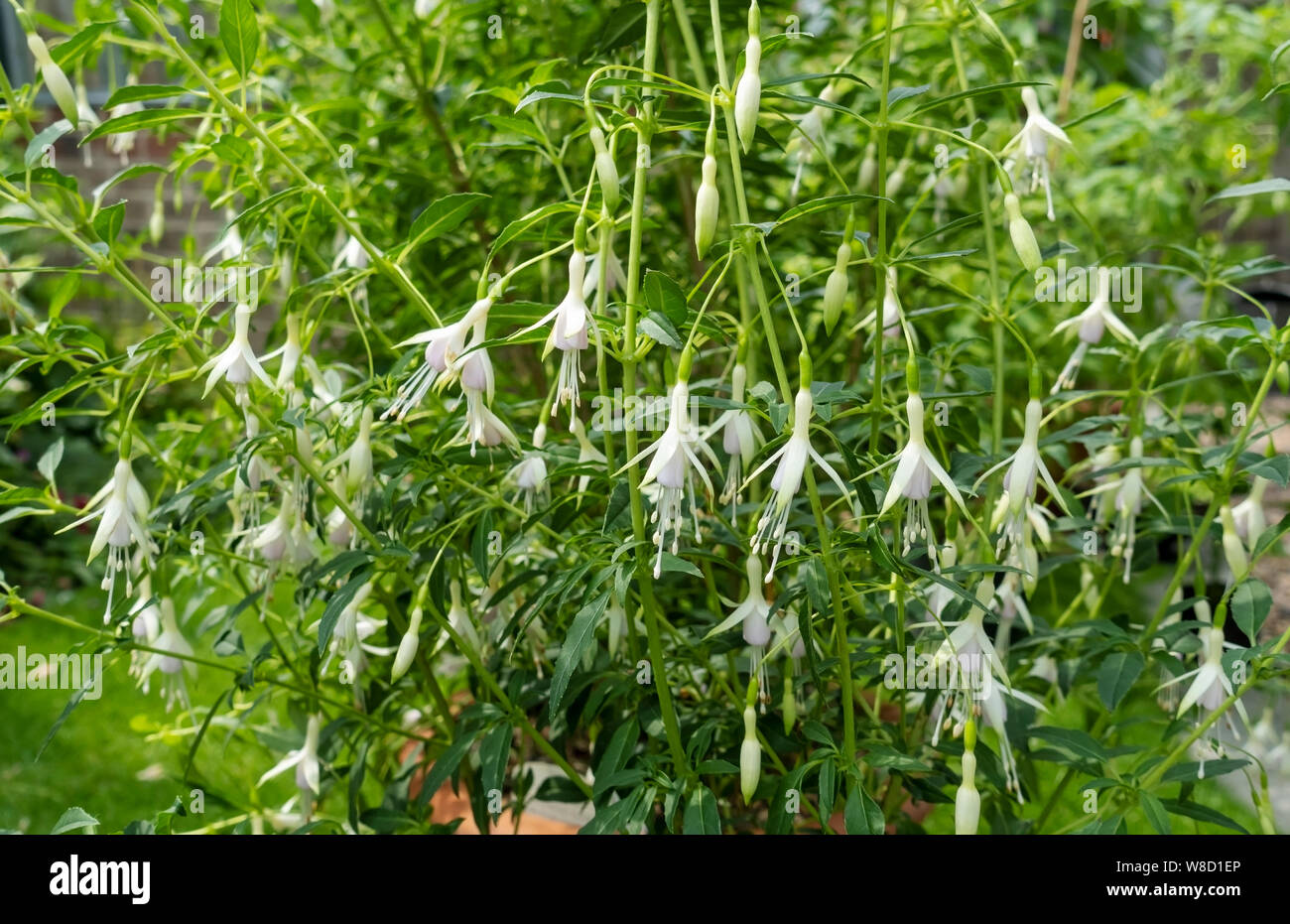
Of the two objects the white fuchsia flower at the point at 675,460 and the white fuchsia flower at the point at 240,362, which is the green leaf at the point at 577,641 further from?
the white fuchsia flower at the point at 240,362

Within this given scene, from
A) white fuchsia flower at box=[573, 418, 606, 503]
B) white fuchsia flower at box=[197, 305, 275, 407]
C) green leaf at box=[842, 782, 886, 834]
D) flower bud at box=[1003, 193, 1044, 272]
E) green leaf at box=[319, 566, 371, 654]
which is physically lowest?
green leaf at box=[842, 782, 886, 834]

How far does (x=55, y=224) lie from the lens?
921 mm

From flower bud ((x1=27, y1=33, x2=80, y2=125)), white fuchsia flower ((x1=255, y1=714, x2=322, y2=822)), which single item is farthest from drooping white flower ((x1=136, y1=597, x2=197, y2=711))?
flower bud ((x1=27, y1=33, x2=80, y2=125))

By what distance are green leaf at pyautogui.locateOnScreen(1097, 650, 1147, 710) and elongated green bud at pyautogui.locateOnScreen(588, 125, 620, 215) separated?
574mm

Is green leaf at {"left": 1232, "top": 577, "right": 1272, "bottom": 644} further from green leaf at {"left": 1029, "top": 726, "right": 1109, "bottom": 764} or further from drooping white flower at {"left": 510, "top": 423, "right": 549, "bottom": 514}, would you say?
drooping white flower at {"left": 510, "top": 423, "right": 549, "bottom": 514}

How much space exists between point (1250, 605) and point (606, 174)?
25.8 inches

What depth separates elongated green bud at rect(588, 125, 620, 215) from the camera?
2.49ft

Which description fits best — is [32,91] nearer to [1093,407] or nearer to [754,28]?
[754,28]

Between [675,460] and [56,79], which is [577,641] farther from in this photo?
[56,79]

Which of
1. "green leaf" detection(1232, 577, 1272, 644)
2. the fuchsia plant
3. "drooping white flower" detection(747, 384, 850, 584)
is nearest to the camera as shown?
"drooping white flower" detection(747, 384, 850, 584)

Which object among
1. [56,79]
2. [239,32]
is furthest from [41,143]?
[239,32]

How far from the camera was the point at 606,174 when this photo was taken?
2.49 ft

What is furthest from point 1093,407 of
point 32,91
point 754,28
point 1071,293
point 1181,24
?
point 32,91

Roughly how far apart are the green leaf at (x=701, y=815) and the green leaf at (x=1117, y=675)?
34 centimetres
